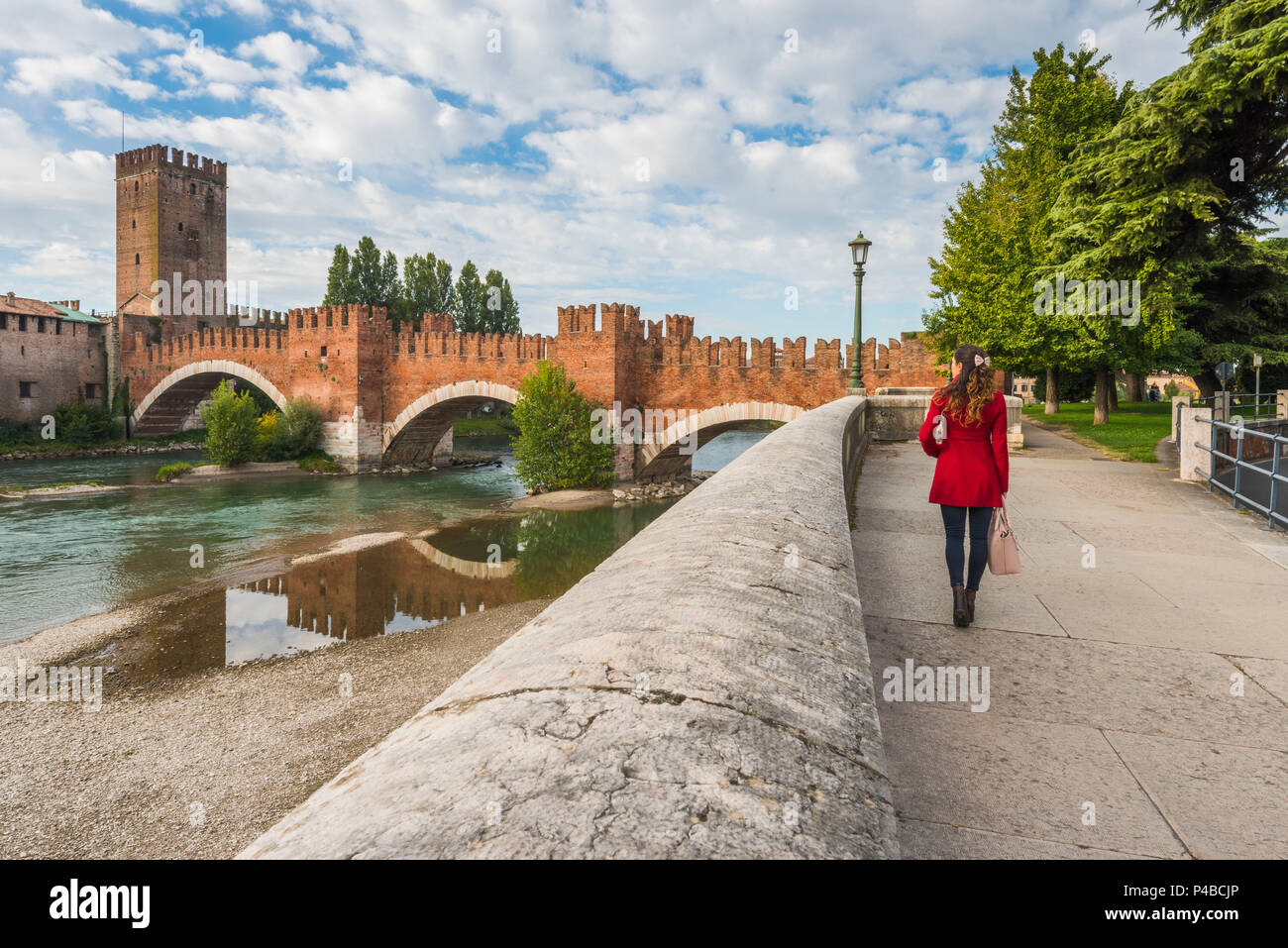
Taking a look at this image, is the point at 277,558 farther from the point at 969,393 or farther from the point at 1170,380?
the point at 1170,380

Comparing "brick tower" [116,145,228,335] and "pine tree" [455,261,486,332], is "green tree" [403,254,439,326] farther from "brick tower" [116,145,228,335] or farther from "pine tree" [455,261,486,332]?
"brick tower" [116,145,228,335]

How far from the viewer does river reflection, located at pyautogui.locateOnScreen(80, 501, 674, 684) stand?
11742 mm

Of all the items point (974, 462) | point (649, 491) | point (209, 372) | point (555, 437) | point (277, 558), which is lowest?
point (277, 558)

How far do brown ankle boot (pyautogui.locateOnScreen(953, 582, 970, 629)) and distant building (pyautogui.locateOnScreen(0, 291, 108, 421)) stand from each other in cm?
5583

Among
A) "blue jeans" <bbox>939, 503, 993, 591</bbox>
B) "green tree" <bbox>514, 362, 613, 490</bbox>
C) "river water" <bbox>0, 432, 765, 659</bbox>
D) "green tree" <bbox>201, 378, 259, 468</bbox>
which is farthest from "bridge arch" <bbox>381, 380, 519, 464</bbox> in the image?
"blue jeans" <bbox>939, 503, 993, 591</bbox>

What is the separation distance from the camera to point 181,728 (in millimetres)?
8750

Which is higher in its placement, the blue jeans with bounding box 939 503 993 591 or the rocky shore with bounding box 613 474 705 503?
the blue jeans with bounding box 939 503 993 591

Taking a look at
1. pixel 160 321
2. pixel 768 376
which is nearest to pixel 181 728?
pixel 768 376

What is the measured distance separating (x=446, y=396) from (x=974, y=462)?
111 feet

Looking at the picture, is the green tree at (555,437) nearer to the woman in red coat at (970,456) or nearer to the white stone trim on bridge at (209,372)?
the white stone trim on bridge at (209,372)

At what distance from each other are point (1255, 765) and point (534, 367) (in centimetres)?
3265

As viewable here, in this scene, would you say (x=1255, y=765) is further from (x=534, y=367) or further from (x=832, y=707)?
(x=534, y=367)

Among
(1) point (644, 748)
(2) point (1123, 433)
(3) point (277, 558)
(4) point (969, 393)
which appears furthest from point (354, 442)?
(1) point (644, 748)

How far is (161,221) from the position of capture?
5675cm
